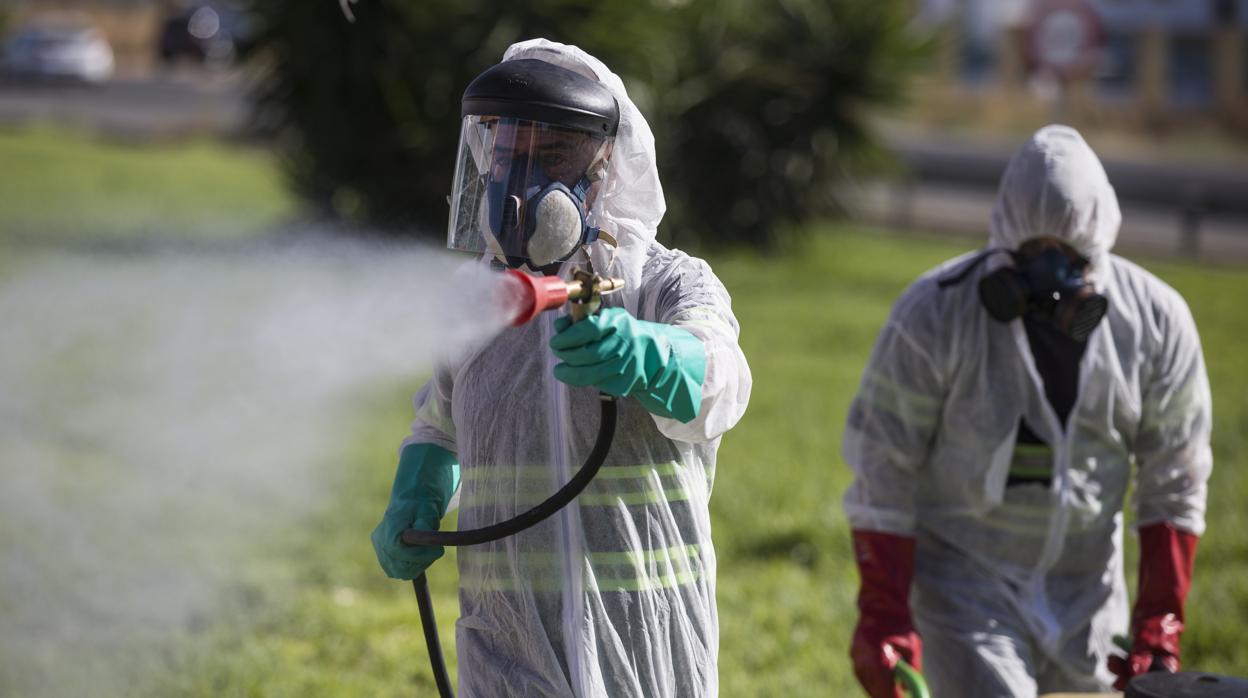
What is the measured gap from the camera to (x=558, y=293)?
6.89 ft

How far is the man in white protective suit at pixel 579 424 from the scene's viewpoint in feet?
7.50

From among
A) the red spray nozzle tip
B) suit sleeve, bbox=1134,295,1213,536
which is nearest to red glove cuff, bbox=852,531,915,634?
suit sleeve, bbox=1134,295,1213,536

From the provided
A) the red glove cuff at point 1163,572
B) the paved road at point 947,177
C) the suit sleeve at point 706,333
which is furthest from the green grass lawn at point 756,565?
the paved road at point 947,177

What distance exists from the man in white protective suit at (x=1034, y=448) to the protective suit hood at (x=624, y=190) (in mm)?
1242

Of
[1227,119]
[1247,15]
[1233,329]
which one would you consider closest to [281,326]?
[1233,329]

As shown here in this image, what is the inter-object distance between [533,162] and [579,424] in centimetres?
45

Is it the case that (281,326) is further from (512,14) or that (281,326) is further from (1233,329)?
(1233,329)

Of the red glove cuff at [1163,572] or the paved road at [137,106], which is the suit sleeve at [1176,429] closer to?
the red glove cuff at [1163,572]

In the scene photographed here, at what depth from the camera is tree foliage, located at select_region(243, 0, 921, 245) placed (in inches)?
506

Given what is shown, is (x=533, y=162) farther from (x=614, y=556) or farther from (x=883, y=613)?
(x=883, y=613)

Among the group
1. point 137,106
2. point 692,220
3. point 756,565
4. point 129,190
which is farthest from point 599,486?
point 137,106

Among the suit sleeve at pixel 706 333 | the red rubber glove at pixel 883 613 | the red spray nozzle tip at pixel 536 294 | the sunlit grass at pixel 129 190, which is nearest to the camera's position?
the red spray nozzle tip at pixel 536 294

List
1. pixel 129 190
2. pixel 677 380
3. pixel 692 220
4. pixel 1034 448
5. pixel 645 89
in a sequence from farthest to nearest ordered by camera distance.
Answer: pixel 129 190
pixel 692 220
pixel 645 89
pixel 1034 448
pixel 677 380

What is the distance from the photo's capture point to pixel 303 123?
1388 cm
